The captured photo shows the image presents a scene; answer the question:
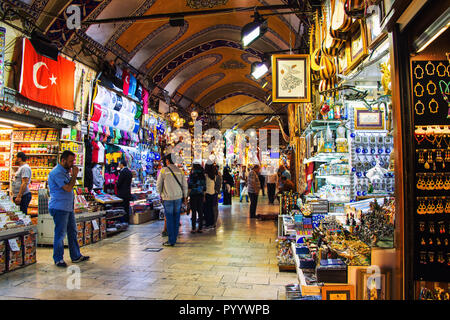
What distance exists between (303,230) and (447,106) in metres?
2.42

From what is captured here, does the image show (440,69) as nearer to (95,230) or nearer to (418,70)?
(418,70)

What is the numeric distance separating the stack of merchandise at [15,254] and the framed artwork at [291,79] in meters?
4.07

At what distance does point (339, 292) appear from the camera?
2.46m

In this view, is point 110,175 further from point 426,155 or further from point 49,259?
point 426,155

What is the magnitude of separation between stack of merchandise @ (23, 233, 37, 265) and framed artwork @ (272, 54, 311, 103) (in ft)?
13.2

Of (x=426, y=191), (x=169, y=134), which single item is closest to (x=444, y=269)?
(x=426, y=191)

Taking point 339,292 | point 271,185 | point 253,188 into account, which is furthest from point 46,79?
point 271,185

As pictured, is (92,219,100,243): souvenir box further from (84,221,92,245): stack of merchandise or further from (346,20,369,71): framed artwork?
(346,20,369,71): framed artwork

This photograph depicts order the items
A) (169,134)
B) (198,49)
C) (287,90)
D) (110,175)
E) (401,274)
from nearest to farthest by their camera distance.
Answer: (401,274)
(287,90)
(110,175)
(198,49)
(169,134)

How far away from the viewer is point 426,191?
6.84 feet

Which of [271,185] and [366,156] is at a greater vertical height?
[366,156]

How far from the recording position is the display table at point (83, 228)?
17.9 feet

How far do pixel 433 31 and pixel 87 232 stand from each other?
5.69 m

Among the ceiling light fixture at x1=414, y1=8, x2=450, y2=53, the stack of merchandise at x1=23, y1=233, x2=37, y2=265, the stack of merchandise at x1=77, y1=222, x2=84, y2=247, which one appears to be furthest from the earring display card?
the stack of merchandise at x1=77, y1=222, x2=84, y2=247
